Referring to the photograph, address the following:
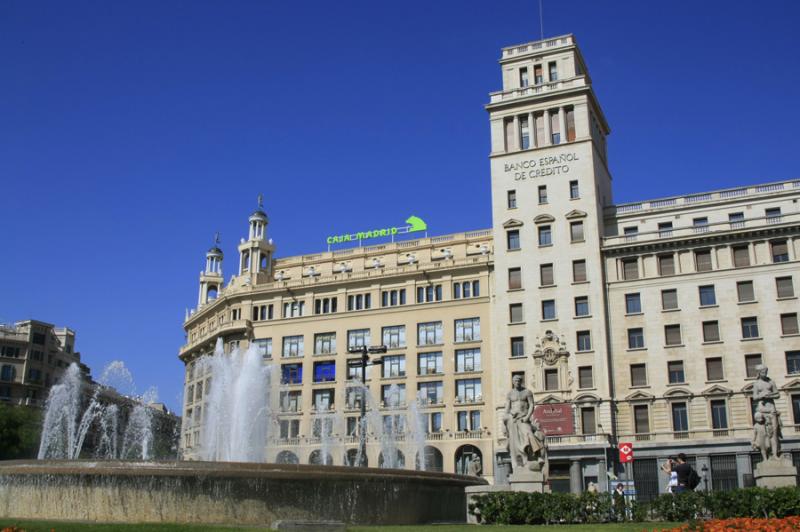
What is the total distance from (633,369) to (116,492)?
4707 centimetres

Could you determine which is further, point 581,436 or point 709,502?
point 581,436

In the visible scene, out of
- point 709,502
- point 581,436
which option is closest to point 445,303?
point 581,436

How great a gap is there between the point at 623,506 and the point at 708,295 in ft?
135

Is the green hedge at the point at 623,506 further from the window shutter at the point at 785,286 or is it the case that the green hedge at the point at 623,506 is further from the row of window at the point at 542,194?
the row of window at the point at 542,194

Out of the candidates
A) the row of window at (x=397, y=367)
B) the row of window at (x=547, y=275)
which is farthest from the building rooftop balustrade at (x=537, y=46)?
the row of window at (x=397, y=367)

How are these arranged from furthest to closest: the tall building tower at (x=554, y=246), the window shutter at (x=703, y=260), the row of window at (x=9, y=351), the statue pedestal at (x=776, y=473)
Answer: the row of window at (x=9, y=351)
the window shutter at (x=703, y=260)
the tall building tower at (x=554, y=246)
the statue pedestal at (x=776, y=473)

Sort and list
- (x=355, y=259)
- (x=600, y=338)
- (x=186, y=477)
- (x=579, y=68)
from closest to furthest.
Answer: (x=186, y=477) < (x=600, y=338) < (x=579, y=68) < (x=355, y=259)

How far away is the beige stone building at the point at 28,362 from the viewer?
93250 mm

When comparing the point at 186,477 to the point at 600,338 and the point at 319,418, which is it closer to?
the point at 600,338

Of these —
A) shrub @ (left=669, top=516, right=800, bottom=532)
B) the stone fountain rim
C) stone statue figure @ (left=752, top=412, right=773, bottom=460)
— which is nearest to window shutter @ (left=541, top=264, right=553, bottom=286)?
stone statue figure @ (left=752, top=412, right=773, bottom=460)

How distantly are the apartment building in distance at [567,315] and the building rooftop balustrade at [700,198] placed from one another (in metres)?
0.11

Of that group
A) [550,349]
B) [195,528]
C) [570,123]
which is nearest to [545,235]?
[550,349]

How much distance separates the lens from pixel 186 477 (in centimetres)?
1898

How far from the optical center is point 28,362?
95.4 m
